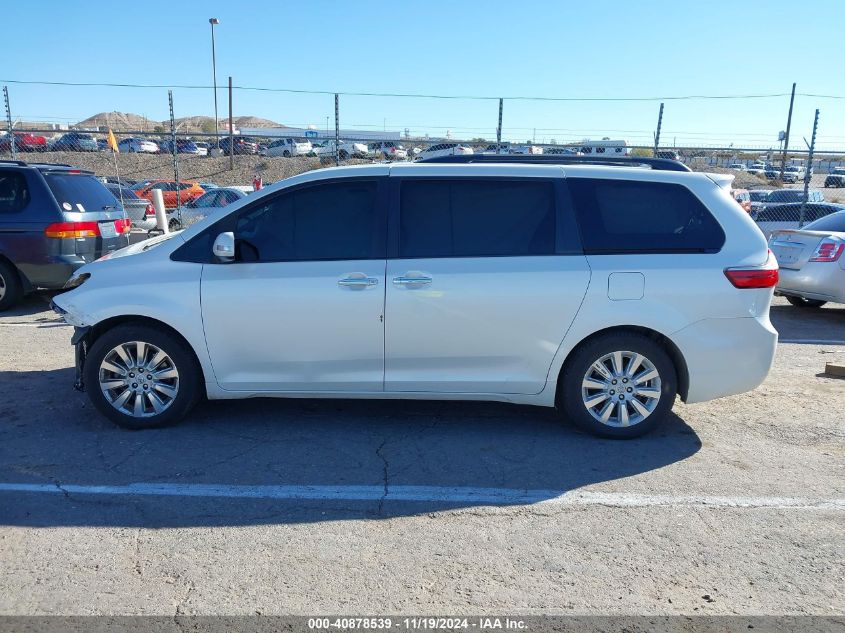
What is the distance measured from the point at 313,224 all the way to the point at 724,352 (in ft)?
9.78

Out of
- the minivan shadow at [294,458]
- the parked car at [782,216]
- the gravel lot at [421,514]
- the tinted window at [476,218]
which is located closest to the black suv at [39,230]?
the minivan shadow at [294,458]

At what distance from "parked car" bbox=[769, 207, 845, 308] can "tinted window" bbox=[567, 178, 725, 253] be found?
5341 mm

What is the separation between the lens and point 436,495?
4.16 metres

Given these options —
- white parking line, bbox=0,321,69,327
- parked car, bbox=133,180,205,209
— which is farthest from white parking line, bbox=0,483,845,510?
parked car, bbox=133,180,205,209

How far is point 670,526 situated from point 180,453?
3080mm

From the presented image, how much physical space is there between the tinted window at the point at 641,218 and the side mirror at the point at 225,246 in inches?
93.9

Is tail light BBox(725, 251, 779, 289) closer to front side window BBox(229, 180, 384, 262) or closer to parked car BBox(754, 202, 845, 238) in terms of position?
front side window BBox(229, 180, 384, 262)

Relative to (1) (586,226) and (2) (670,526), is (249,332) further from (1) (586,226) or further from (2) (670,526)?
(2) (670,526)

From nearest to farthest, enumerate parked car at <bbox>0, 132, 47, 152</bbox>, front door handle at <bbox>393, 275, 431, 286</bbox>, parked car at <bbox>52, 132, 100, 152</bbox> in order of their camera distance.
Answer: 1. front door handle at <bbox>393, 275, 431, 286</bbox>
2. parked car at <bbox>0, 132, 47, 152</bbox>
3. parked car at <bbox>52, 132, 100, 152</bbox>

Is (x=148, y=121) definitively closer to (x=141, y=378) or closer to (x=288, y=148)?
(x=288, y=148)

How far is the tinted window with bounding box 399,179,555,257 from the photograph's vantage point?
492cm

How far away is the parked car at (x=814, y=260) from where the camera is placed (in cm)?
916

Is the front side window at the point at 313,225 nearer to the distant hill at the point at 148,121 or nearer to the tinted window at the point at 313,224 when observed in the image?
the tinted window at the point at 313,224

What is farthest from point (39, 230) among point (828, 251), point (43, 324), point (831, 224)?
point (831, 224)
